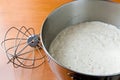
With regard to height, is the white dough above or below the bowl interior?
below

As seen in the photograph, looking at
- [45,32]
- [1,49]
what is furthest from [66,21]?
[1,49]

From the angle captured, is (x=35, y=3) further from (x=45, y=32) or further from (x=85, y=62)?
(x=85, y=62)

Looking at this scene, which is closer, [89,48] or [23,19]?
[89,48]

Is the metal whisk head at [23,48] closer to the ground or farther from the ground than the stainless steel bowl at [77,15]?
closer to the ground

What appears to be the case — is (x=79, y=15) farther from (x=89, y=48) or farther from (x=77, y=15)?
(x=89, y=48)

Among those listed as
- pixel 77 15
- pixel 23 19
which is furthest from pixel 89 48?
pixel 23 19
